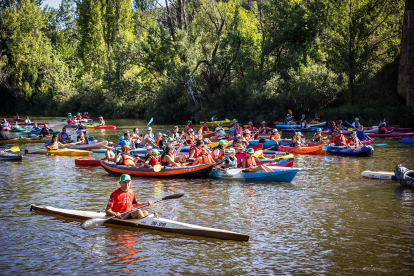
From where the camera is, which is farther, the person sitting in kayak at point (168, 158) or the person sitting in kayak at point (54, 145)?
the person sitting in kayak at point (54, 145)

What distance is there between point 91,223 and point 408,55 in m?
31.6

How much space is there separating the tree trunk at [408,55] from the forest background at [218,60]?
1614 millimetres

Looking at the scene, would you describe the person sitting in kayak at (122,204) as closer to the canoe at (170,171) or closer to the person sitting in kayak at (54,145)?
the canoe at (170,171)

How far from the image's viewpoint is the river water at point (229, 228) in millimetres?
7992

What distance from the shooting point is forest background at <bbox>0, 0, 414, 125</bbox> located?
1548 inches

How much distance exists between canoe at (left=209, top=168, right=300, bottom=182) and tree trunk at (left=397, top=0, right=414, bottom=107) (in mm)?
23828

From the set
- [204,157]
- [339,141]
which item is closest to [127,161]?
[204,157]

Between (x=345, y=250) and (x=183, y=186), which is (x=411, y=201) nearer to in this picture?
(x=345, y=250)

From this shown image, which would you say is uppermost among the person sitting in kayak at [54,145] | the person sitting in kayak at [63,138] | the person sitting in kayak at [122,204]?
the person sitting in kayak at [63,138]

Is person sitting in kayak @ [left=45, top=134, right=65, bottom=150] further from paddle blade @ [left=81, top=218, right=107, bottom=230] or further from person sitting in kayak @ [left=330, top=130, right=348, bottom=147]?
paddle blade @ [left=81, top=218, right=107, bottom=230]

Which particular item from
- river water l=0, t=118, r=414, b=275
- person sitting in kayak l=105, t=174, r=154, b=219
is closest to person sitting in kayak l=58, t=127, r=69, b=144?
river water l=0, t=118, r=414, b=275

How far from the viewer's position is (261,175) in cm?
1477

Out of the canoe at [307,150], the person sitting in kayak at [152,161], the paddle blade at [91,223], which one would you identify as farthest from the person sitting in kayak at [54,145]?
the paddle blade at [91,223]

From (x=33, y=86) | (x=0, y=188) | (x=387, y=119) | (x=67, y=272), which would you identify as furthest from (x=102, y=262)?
(x=33, y=86)
